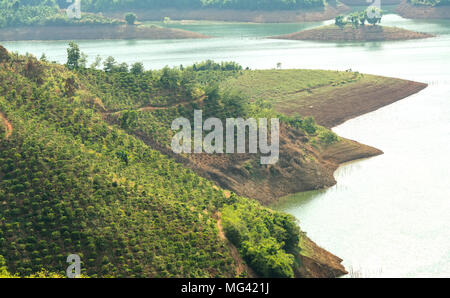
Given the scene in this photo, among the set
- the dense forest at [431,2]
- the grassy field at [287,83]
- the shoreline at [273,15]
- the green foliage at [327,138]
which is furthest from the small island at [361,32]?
the green foliage at [327,138]

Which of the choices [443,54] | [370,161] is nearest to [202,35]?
[443,54]

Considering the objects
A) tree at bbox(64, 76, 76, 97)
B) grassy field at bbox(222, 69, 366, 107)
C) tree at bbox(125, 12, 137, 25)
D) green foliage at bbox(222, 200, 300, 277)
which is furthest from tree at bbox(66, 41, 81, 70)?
tree at bbox(125, 12, 137, 25)

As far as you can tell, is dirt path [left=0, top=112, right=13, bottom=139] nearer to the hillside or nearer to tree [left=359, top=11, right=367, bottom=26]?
the hillside

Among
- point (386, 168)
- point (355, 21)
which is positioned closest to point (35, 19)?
point (355, 21)

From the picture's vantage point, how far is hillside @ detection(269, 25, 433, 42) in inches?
6053

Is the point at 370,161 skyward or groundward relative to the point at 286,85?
groundward

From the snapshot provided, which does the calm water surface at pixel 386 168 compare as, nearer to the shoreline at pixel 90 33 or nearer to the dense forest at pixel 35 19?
the shoreline at pixel 90 33

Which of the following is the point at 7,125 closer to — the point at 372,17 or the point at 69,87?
the point at 69,87

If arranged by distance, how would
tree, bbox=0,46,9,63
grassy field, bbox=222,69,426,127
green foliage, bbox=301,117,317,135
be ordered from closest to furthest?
tree, bbox=0,46,9,63 < green foliage, bbox=301,117,317,135 < grassy field, bbox=222,69,426,127

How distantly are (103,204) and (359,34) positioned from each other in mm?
124600

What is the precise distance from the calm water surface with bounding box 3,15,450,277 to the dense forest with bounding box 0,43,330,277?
686 centimetres

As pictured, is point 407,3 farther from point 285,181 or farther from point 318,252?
point 318,252

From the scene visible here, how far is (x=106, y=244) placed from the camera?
40.8 metres

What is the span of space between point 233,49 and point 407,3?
250 ft
